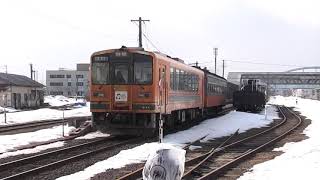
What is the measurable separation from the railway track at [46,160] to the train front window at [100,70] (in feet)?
8.36

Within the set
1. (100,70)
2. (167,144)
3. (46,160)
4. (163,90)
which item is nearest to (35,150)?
(46,160)

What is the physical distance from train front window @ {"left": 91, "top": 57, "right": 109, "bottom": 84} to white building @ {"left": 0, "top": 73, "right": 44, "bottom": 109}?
42250mm

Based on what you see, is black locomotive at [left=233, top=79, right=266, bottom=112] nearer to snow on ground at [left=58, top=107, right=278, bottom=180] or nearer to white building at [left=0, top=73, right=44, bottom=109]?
snow on ground at [left=58, top=107, right=278, bottom=180]

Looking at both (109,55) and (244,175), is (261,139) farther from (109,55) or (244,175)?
(244,175)

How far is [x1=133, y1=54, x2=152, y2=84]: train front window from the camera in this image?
63.4ft

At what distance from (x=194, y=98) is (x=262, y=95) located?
70.1 feet

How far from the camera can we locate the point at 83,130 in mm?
21984

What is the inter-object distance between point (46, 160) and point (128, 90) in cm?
596

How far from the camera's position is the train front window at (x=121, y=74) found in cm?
1959

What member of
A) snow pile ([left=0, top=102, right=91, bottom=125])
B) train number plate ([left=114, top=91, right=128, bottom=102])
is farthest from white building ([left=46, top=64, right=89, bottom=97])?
train number plate ([left=114, top=91, right=128, bottom=102])

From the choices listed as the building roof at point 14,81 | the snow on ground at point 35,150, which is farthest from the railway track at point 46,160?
the building roof at point 14,81

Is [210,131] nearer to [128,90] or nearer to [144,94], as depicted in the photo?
[144,94]

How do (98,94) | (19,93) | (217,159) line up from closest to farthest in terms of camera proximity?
(217,159), (98,94), (19,93)

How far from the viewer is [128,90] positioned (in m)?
19.4
